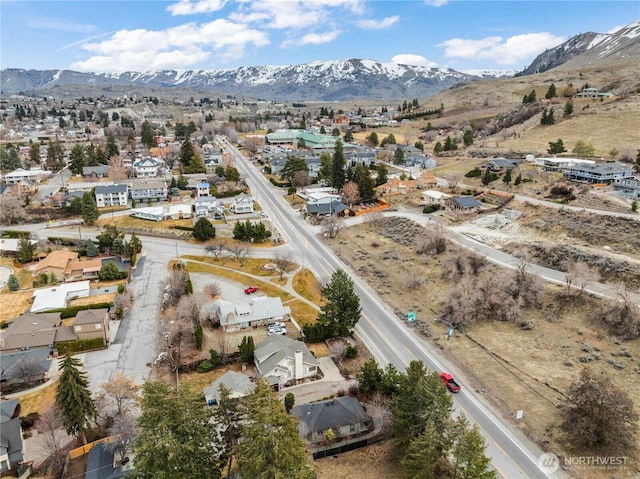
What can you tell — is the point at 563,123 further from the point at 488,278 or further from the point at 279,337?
the point at 279,337

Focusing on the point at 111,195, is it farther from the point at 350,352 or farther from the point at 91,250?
the point at 350,352

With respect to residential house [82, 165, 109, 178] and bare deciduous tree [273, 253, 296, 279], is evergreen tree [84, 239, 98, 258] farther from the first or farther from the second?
residential house [82, 165, 109, 178]

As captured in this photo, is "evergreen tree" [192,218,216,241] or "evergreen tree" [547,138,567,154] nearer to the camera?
"evergreen tree" [192,218,216,241]

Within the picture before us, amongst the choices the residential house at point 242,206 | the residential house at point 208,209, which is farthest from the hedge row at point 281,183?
the residential house at point 208,209

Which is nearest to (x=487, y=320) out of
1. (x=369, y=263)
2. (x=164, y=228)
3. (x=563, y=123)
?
(x=369, y=263)

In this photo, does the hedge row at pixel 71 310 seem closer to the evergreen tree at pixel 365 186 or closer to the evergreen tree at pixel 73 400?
the evergreen tree at pixel 73 400

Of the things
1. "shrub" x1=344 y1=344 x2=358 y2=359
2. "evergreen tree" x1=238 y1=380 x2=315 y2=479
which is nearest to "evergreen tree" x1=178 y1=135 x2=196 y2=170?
"shrub" x1=344 y1=344 x2=358 y2=359
